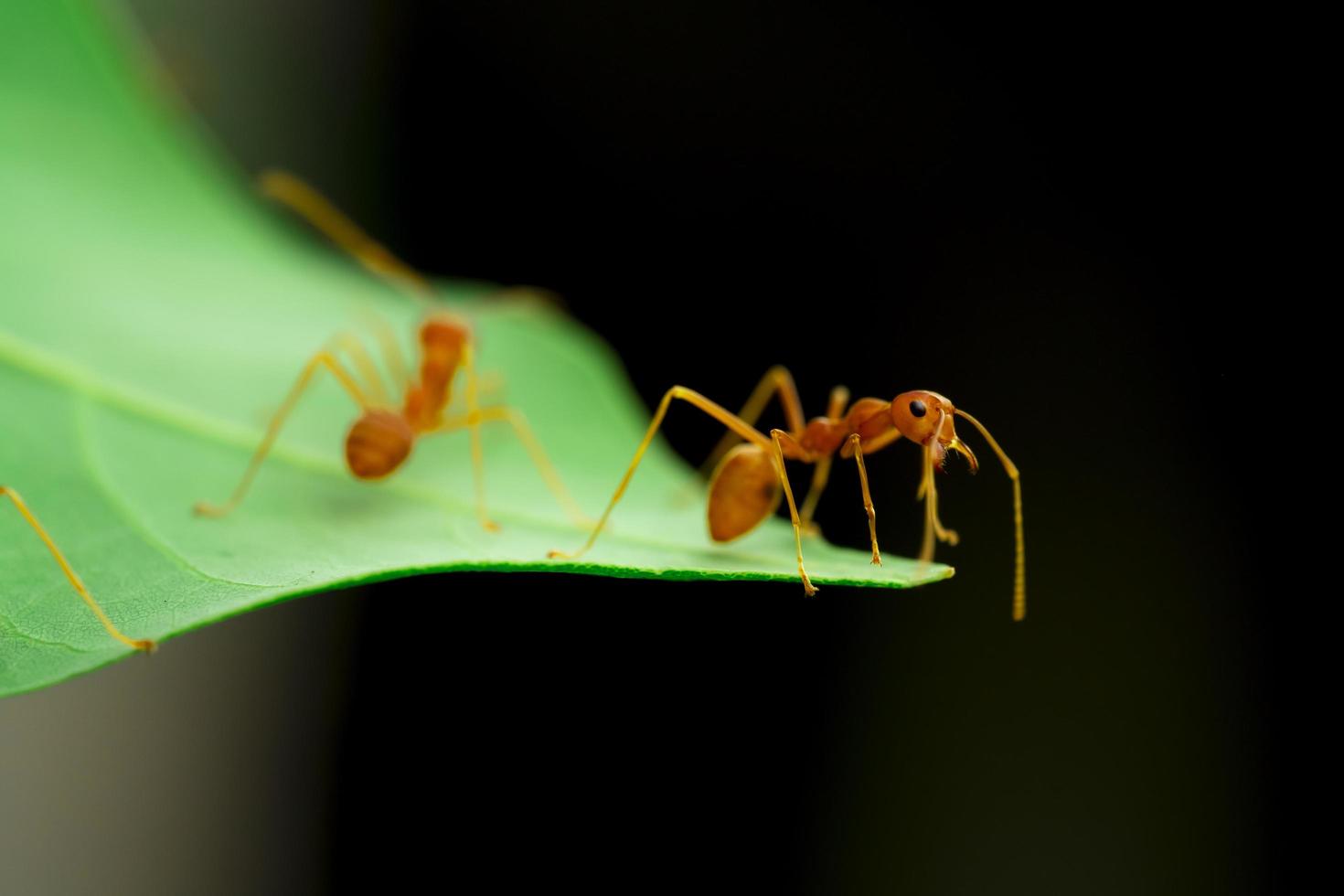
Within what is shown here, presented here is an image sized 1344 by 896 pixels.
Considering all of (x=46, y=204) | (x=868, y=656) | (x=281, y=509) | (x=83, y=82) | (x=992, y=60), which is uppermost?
(x=992, y=60)

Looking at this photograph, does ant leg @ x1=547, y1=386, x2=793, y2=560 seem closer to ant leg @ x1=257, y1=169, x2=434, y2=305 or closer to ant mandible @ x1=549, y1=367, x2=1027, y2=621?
ant mandible @ x1=549, y1=367, x2=1027, y2=621

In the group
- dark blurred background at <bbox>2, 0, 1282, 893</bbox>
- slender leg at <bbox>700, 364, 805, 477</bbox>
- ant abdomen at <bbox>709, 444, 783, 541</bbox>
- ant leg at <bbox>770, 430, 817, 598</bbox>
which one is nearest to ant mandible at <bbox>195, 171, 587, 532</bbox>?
ant abdomen at <bbox>709, 444, 783, 541</bbox>

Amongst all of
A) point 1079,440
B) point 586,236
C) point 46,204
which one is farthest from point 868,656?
point 46,204

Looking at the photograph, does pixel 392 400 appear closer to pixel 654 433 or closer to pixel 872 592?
pixel 654 433

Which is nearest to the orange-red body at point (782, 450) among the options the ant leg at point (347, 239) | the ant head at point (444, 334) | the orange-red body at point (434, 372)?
the orange-red body at point (434, 372)

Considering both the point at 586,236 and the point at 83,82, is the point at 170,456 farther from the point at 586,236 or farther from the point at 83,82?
the point at 586,236

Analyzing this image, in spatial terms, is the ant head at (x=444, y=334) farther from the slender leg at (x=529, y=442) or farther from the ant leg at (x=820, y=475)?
the ant leg at (x=820, y=475)
